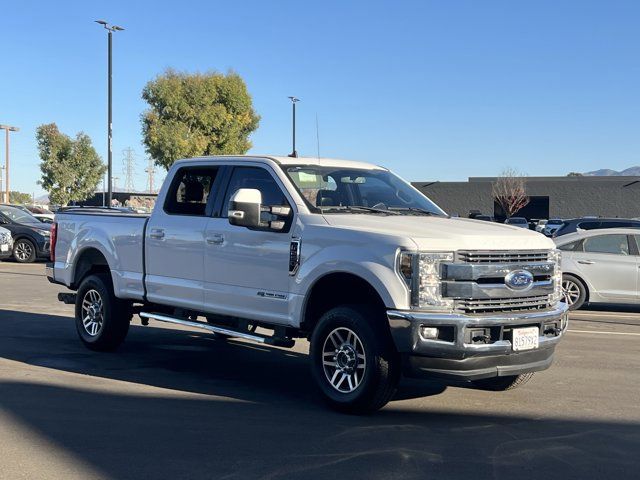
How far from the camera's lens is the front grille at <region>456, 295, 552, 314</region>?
587cm

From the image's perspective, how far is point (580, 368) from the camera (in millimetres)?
8367

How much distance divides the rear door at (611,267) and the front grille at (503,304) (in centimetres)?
743

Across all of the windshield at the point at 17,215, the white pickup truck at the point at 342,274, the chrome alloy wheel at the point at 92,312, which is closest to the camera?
the white pickup truck at the point at 342,274

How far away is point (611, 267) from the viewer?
43.3ft

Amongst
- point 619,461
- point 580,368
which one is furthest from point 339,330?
point 580,368

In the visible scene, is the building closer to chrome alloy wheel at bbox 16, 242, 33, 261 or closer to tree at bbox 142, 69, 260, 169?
tree at bbox 142, 69, 260, 169

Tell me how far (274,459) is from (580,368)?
464cm

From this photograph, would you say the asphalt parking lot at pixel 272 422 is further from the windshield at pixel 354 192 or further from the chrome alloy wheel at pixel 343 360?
the windshield at pixel 354 192

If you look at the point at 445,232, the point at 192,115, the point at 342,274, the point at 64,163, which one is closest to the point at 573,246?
the point at 445,232

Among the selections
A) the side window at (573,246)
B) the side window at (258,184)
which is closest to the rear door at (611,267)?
the side window at (573,246)

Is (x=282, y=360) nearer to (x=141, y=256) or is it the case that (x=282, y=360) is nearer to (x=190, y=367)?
(x=190, y=367)

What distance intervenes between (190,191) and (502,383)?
12.4 feet

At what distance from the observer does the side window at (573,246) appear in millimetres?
13578

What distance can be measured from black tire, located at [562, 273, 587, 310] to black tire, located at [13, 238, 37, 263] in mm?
15469
